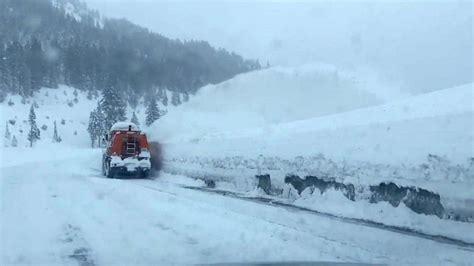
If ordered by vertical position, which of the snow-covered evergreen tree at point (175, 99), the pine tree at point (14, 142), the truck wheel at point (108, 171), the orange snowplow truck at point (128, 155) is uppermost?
the snow-covered evergreen tree at point (175, 99)

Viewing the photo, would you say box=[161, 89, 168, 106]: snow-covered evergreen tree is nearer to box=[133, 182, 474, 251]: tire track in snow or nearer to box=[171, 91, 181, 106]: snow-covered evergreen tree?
box=[171, 91, 181, 106]: snow-covered evergreen tree

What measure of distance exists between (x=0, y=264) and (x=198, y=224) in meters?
3.88

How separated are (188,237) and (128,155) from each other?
59.2ft

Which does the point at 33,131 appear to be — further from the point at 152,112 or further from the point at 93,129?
the point at 152,112

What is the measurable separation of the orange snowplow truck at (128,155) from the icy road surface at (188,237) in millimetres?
12364

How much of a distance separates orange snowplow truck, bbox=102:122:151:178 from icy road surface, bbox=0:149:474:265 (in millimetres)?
12364

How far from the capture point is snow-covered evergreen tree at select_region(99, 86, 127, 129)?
2389 inches

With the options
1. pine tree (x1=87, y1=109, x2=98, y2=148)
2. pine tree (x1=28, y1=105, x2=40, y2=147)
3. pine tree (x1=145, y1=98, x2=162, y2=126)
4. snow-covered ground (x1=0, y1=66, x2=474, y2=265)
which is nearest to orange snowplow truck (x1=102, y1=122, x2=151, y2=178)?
snow-covered ground (x1=0, y1=66, x2=474, y2=265)

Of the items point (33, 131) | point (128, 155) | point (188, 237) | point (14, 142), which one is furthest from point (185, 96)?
point (188, 237)

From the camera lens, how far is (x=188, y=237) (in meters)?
9.04

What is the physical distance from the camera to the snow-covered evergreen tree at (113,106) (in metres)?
60.7

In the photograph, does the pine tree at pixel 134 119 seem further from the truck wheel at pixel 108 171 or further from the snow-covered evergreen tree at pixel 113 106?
the truck wheel at pixel 108 171

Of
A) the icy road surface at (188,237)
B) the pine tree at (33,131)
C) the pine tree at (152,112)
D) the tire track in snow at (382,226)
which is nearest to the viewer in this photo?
the icy road surface at (188,237)

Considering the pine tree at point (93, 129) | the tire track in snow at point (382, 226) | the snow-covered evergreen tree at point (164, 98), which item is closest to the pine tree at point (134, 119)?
the snow-covered evergreen tree at point (164, 98)
